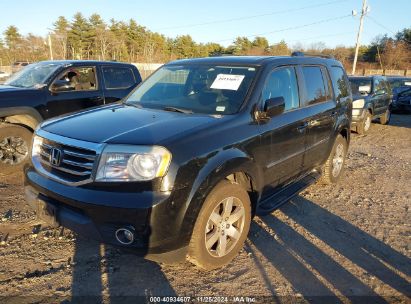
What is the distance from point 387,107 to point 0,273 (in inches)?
513

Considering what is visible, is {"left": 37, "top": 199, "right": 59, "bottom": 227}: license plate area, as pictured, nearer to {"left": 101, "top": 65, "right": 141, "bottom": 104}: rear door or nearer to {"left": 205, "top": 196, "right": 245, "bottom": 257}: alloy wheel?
{"left": 205, "top": 196, "right": 245, "bottom": 257}: alloy wheel

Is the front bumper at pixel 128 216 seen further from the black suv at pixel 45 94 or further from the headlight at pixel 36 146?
the black suv at pixel 45 94

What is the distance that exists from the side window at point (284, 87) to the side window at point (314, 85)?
31 centimetres

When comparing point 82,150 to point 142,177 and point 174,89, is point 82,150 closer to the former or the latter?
point 142,177

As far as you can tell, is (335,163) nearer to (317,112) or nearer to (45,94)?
(317,112)

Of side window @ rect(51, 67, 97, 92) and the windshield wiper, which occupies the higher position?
side window @ rect(51, 67, 97, 92)

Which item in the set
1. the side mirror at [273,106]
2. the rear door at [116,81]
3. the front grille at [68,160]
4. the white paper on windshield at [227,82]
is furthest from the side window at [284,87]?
the rear door at [116,81]

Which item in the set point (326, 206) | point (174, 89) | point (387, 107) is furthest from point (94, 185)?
point (387, 107)

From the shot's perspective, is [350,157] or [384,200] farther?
[350,157]

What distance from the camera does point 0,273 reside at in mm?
3143

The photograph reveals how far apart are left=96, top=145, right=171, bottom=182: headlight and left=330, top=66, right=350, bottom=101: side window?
3.72 metres

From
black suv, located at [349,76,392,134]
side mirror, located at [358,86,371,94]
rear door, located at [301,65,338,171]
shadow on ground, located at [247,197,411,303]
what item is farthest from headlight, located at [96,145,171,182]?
side mirror, located at [358,86,371,94]

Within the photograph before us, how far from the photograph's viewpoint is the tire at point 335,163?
5.57 metres

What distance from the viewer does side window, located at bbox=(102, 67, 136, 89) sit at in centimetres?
715
